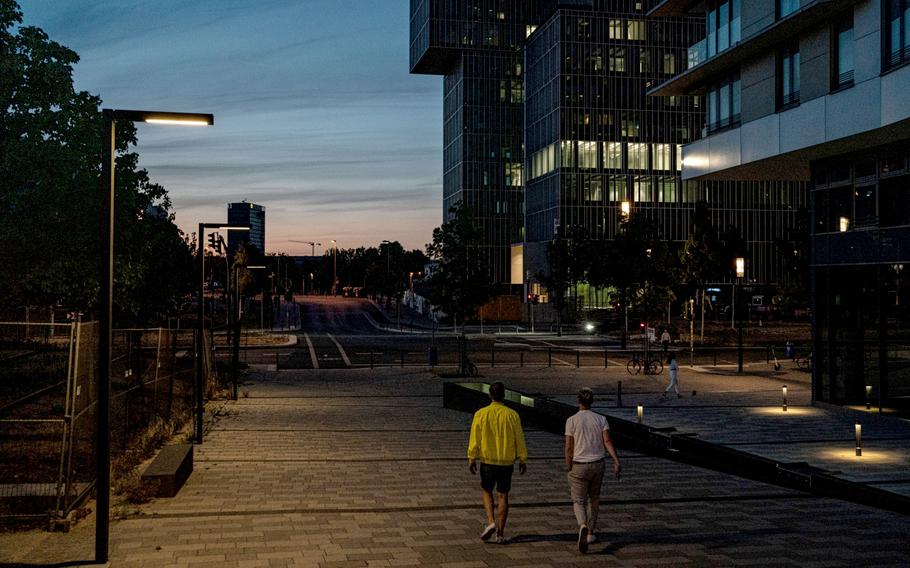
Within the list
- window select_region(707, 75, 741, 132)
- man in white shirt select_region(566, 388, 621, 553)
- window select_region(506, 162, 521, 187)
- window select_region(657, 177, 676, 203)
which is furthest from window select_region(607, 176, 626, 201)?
man in white shirt select_region(566, 388, 621, 553)

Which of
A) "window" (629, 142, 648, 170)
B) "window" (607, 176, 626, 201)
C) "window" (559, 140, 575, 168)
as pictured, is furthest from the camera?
"window" (629, 142, 648, 170)

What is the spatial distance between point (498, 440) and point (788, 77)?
21.0 m

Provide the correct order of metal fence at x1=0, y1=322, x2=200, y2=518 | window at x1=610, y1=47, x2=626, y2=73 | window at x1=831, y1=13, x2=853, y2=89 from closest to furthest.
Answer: metal fence at x1=0, y1=322, x2=200, y2=518 < window at x1=831, y1=13, x2=853, y2=89 < window at x1=610, y1=47, x2=626, y2=73

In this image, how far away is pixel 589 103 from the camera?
98.8 metres

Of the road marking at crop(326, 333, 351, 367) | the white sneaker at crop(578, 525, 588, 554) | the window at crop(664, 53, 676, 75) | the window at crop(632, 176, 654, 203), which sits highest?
the window at crop(664, 53, 676, 75)

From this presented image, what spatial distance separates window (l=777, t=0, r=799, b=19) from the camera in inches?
987

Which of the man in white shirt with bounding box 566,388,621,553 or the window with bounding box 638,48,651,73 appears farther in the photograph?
the window with bounding box 638,48,651,73

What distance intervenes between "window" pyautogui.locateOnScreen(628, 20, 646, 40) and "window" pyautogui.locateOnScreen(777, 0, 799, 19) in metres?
78.0

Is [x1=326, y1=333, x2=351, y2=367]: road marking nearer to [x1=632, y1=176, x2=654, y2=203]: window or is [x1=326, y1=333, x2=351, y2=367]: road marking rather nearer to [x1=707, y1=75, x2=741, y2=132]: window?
[x1=707, y1=75, x2=741, y2=132]: window

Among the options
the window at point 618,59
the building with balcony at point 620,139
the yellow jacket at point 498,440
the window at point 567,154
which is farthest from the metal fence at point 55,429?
the window at point 618,59

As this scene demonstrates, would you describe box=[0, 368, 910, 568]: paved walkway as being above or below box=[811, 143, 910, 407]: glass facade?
below

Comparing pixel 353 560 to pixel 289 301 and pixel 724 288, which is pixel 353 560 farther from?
pixel 289 301

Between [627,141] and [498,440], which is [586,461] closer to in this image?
[498,440]

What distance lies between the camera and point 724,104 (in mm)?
29922
